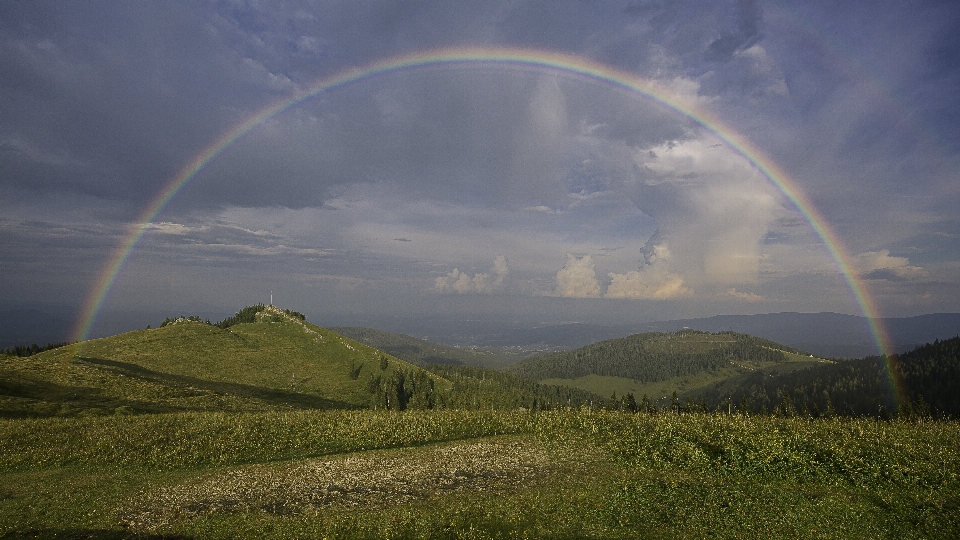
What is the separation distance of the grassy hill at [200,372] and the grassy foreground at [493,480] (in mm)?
28751

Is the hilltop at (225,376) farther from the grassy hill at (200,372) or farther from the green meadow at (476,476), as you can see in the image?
the green meadow at (476,476)

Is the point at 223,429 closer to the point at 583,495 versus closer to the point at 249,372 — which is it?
the point at 583,495

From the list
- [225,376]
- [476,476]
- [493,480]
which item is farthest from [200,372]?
[493,480]

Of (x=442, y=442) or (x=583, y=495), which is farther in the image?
(x=442, y=442)

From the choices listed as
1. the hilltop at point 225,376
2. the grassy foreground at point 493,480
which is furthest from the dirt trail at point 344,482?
the hilltop at point 225,376

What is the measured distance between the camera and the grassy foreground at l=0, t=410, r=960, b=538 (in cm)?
1633

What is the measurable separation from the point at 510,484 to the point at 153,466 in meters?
22.4

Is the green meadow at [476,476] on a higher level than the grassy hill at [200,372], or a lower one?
higher

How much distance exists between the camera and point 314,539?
1570 centimetres

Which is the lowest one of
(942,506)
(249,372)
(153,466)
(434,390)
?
(434,390)

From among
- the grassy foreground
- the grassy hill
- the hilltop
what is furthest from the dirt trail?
the grassy hill

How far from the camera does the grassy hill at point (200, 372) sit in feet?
190

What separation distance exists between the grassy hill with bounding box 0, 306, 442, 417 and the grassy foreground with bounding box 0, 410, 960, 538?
2875 cm

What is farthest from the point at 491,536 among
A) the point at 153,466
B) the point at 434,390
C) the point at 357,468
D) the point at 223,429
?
the point at 434,390
